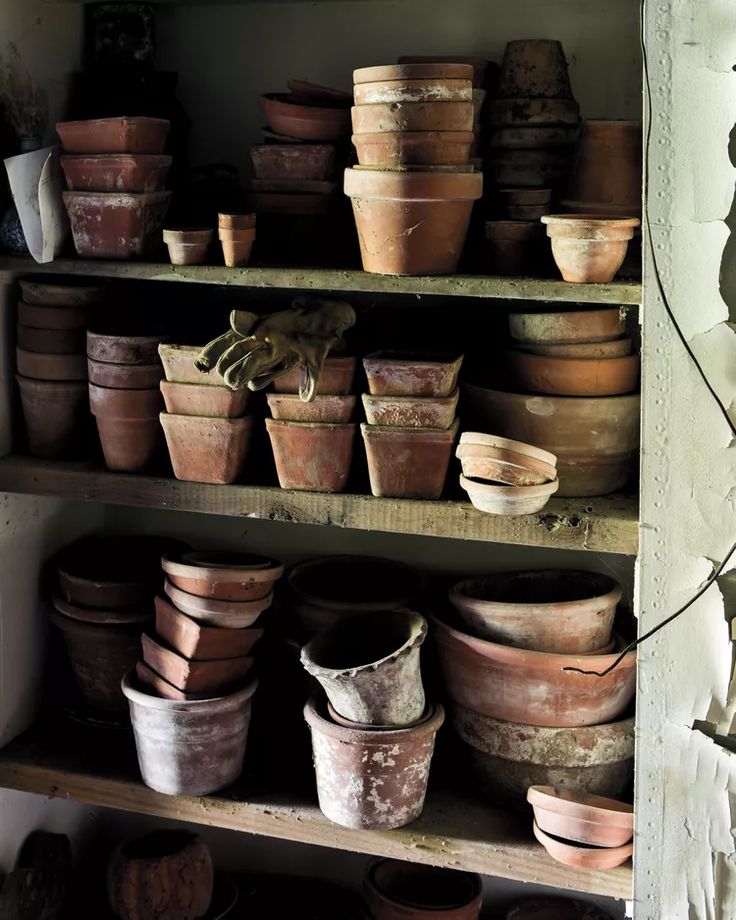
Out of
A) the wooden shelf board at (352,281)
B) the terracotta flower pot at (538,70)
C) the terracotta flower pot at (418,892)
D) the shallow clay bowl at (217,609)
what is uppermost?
the terracotta flower pot at (538,70)

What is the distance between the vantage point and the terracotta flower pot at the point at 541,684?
217cm

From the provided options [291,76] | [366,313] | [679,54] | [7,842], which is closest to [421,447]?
[366,313]

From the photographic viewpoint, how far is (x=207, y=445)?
220 cm

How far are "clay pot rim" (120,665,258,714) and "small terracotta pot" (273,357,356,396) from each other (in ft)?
2.10

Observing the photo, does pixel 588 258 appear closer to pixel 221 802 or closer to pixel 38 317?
pixel 38 317

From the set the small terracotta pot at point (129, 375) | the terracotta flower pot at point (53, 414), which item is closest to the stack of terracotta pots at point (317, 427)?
the small terracotta pot at point (129, 375)

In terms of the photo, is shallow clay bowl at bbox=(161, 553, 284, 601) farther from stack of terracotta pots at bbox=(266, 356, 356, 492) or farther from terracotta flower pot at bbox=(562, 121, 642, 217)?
terracotta flower pot at bbox=(562, 121, 642, 217)

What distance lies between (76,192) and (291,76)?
1.91ft

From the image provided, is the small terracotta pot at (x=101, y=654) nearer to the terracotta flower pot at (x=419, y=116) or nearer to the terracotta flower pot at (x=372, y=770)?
the terracotta flower pot at (x=372, y=770)

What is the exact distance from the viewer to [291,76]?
248cm

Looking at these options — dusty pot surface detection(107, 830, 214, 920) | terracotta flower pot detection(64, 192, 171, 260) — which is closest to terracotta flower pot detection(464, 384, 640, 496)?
terracotta flower pot detection(64, 192, 171, 260)

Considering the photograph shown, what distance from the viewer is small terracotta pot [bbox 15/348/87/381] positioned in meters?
2.33

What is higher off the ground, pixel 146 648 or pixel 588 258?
pixel 588 258

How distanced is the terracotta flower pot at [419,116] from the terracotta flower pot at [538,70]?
Result: 238 millimetres
